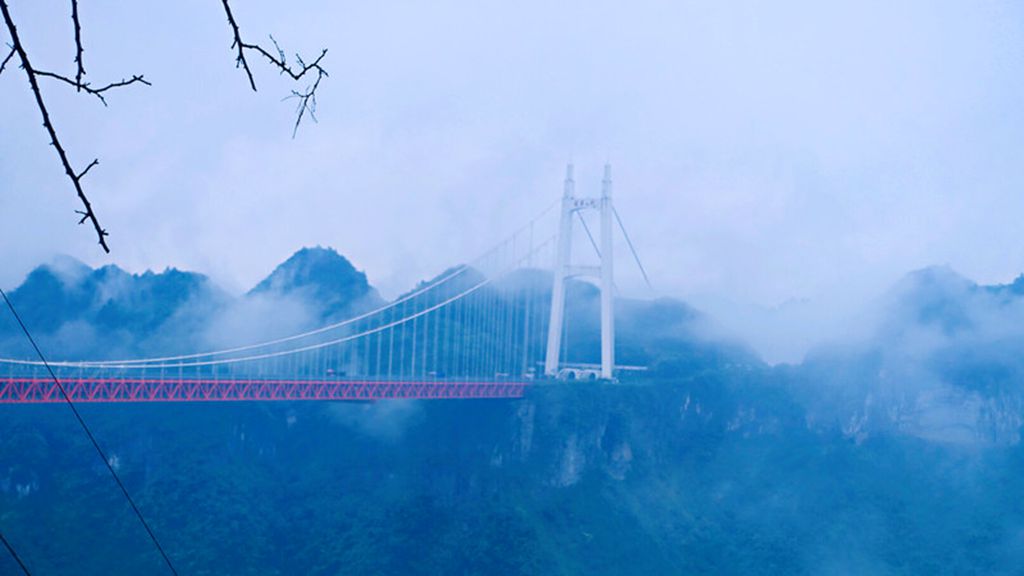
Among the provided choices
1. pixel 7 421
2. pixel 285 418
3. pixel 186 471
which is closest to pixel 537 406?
pixel 285 418

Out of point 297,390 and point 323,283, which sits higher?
point 323,283

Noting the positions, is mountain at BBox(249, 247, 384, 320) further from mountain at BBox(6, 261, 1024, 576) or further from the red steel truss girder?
the red steel truss girder

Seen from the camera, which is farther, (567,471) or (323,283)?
(323,283)

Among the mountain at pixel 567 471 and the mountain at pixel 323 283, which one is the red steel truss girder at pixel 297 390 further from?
the mountain at pixel 323 283

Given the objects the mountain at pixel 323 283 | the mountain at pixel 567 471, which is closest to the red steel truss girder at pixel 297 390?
the mountain at pixel 567 471

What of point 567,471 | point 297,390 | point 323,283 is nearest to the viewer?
point 297,390

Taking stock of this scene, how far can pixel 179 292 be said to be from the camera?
1396 inches

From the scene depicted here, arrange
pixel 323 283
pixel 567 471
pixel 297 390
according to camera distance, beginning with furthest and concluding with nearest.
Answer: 1. pixel 323 283
2. pixel 567 471
3. pixel 297 390

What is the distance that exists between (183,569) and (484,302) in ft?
60.8

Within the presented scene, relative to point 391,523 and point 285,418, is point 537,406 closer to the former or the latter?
point 391,523

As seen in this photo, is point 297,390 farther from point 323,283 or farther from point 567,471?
point 323,283

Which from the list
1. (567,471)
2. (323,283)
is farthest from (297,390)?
(323,283)

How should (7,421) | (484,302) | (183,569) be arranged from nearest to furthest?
(183,569)
(7,421)
(484,302)

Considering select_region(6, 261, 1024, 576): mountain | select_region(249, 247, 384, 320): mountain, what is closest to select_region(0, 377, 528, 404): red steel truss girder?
select_region(6, 261, 1024, 576): mountain
